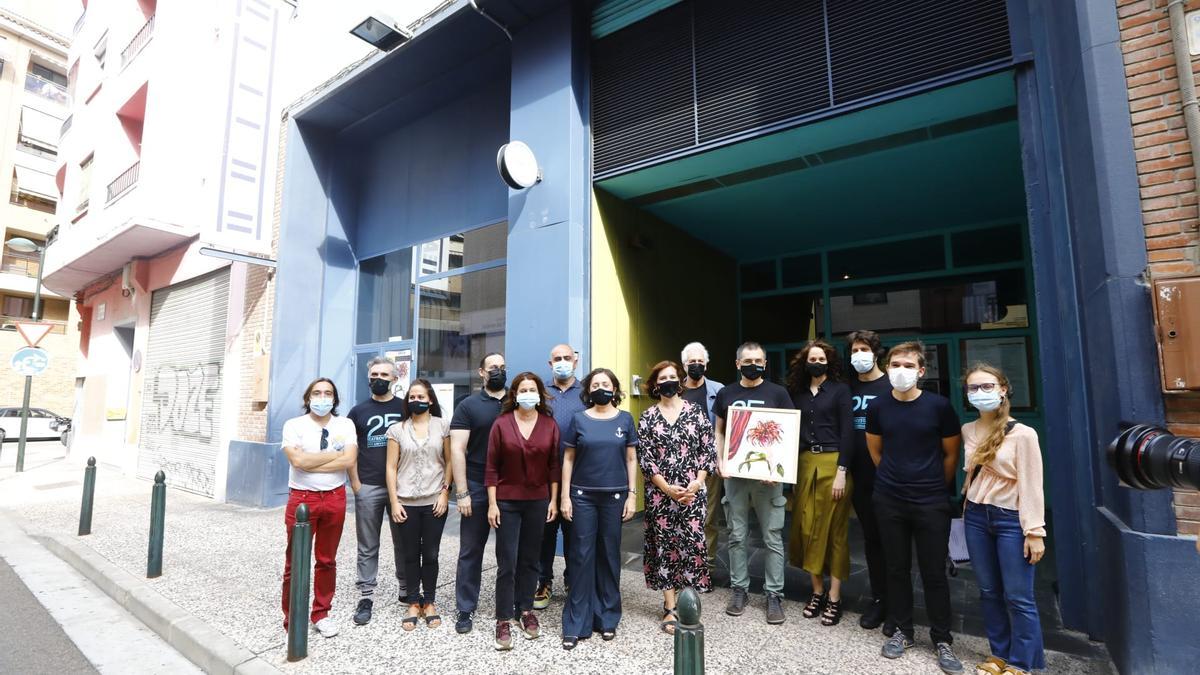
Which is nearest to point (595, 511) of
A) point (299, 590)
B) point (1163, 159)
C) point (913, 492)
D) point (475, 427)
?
point (475, 427)

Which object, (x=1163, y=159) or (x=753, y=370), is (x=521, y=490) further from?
(x=1163, y=159)

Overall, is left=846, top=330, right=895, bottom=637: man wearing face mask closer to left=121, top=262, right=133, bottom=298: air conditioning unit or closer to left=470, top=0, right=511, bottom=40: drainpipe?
left=470, top=0, right=511, bottom=40: drainpipe

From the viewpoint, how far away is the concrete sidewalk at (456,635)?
3.49m

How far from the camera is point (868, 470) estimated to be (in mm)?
4133

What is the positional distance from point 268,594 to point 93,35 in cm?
1737

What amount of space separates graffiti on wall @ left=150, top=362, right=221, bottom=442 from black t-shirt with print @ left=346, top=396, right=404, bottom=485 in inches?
312

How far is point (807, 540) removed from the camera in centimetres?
432

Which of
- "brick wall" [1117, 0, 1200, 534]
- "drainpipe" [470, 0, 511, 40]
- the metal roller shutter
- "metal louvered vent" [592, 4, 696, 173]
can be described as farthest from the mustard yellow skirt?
the metal roller shutter

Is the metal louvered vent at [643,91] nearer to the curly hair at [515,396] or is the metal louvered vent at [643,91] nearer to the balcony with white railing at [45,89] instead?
the curly hair at [515,396]

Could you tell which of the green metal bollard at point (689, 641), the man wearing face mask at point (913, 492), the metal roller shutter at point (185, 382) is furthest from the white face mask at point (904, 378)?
the metal roller shutter at point (185, 382)

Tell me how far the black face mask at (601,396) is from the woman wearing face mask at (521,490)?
15.6 inches

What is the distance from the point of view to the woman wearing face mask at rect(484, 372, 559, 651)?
3.91 m

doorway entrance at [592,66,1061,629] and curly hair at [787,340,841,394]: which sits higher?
doorway entrance at [592,66,1061,629]

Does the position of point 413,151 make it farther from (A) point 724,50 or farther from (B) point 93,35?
(B) point 93,35
